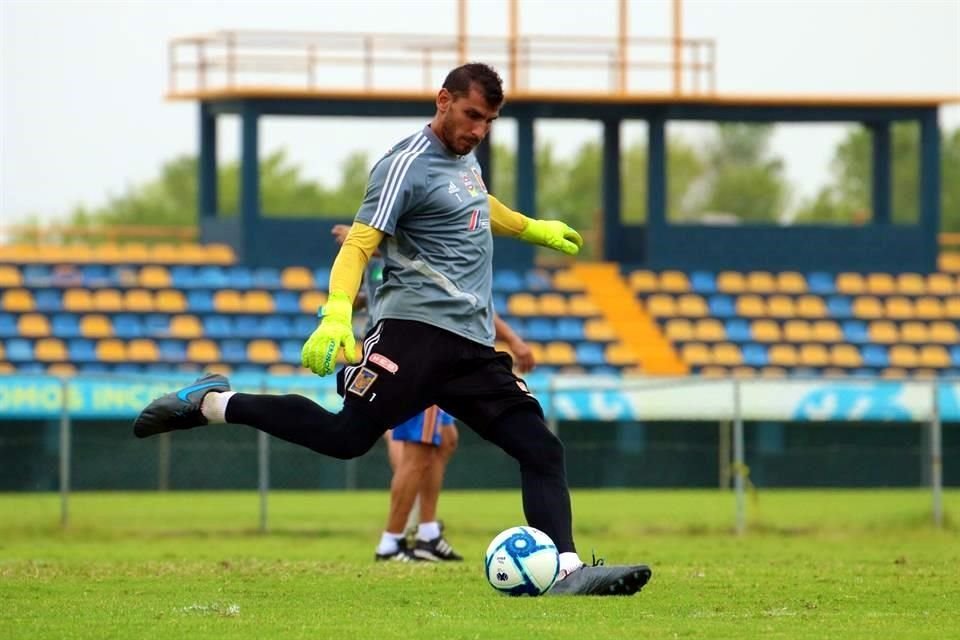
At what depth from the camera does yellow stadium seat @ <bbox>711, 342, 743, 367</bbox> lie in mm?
29125

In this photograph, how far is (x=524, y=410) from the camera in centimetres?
891

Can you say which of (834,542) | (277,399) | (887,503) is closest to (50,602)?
(277,399)

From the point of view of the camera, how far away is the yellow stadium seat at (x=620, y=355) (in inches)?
1136

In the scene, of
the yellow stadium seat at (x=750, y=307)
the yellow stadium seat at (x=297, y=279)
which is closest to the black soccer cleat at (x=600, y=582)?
the yellow stadium seat at (x=297, y=279)

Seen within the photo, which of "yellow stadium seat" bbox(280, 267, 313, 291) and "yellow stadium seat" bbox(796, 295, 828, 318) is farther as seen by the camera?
"yellow stadium seat" bbox(796, 295, 828, 318)

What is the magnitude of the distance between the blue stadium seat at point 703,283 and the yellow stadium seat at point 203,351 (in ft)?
25.2

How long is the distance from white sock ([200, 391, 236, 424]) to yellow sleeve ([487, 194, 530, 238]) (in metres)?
1.52

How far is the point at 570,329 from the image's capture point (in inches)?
1168

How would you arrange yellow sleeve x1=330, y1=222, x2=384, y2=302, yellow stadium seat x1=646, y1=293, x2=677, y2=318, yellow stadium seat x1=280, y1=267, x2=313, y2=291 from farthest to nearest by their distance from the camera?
1. yellow stadium seat x1=646, y1=293, x2=677, y2=318
2. yellow stadium seat x1=280, y1=267, x2=313, y2=291
3. yellow sleeve x1=330, y1=222, x2=384, y2=302

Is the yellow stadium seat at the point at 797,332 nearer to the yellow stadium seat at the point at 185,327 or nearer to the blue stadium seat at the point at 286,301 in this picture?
the blue stadium seat at the point at 286,301

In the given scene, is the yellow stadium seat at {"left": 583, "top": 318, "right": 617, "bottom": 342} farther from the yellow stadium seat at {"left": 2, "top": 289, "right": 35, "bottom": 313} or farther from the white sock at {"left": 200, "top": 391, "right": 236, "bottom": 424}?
the white sock at {"left": 200, "top": 391, "right": 236, "bottom": 424}

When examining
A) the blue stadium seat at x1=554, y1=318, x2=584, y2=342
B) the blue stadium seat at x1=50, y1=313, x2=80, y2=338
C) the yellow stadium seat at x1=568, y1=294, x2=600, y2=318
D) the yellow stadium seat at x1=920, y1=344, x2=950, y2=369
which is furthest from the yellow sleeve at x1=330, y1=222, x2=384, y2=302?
the yellow stadium seat at x1=920, y1=344, x2=950, y2=369

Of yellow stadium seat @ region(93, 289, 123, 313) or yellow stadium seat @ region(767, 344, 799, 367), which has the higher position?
yellow stadium seat @ region(93, 289, 123, 313)

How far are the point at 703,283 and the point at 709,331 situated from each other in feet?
4.30
